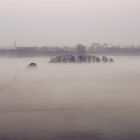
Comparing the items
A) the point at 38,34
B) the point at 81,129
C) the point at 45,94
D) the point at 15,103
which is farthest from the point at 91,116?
the point at 38,34

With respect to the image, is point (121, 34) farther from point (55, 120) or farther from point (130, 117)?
point (55, 120)

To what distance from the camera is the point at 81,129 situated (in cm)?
244

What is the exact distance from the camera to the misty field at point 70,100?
7.96ft

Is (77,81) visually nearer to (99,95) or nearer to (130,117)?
(99,95)

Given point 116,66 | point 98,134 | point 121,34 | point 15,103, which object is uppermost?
point 121,34

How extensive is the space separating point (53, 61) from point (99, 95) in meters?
0.43

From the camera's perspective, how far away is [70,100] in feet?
8.43

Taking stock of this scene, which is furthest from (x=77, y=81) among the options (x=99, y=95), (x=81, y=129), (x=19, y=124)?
(x=19, y=124)

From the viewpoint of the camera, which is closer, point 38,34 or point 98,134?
point 98,134

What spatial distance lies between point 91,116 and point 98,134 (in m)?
0.15

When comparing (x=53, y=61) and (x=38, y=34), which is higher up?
(x=38, y=34)

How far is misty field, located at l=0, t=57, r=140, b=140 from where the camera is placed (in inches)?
95.5

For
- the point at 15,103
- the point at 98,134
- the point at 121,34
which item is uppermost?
the point at 121,34

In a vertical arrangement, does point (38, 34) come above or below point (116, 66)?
above
